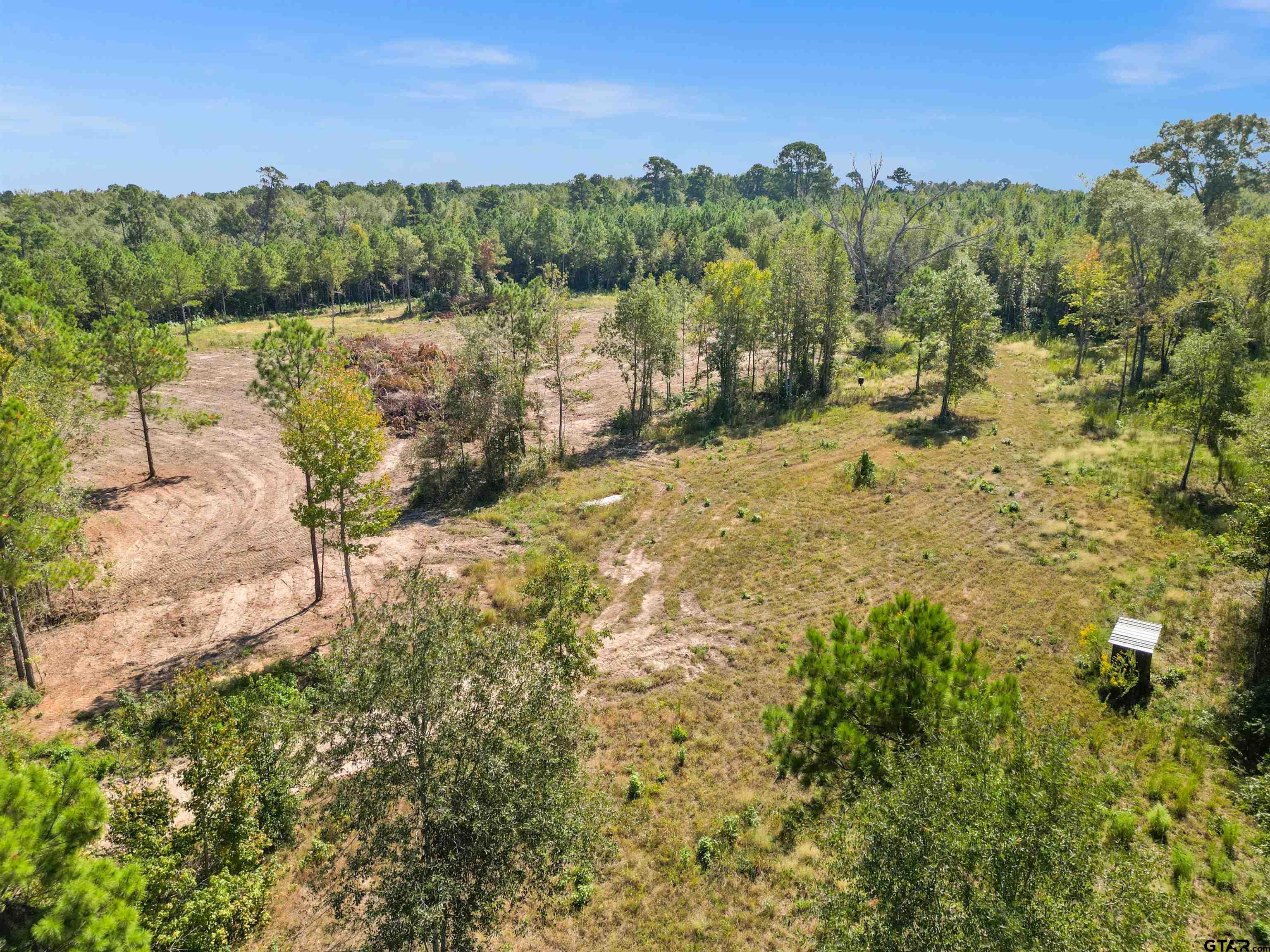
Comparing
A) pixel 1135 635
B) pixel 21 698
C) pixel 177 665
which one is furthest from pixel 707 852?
pixel 21 698

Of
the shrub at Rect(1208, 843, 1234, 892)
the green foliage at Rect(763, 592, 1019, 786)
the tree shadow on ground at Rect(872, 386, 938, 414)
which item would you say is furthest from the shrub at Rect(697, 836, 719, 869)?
the tree shadow on ground at Rect(872, 386, 938, 414)

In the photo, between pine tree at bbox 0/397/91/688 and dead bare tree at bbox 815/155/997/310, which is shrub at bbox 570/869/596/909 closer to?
pine tree at bbox 0/397/91/688

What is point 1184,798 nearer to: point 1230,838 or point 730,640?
point 1230,838

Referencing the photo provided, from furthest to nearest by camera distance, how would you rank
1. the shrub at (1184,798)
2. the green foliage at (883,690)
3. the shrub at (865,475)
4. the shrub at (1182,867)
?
the shrub at (865,475) → the shrub at (1184,798) → the shrub at (1182,867) → the green foliage at (883,690)

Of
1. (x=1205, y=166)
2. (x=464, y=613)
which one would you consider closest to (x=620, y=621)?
(x=464, y=613)

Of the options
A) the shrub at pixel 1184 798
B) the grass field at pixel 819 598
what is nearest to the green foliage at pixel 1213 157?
the grass field at pixel 819 598

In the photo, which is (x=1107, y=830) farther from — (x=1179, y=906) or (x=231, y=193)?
(x=231, y=193)

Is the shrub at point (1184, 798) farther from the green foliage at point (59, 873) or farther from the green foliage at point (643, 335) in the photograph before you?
the green foliage at point (643, 335)
